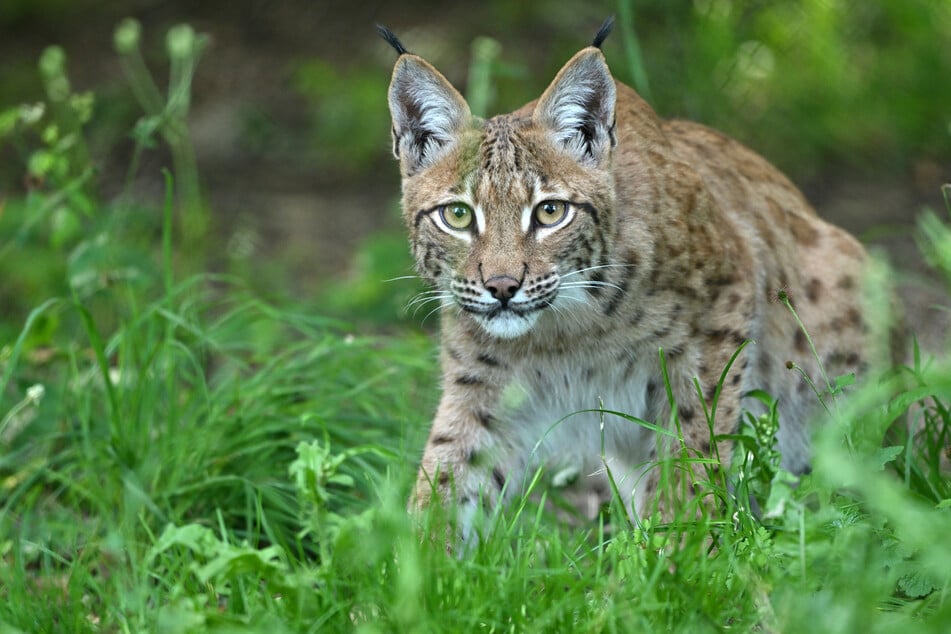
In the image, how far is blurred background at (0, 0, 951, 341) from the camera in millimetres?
7195

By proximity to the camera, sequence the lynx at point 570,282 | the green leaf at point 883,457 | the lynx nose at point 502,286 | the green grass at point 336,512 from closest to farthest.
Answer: the green grass at point 336,512
the green leaf at point 883,457
the lynx nose at point 502,286
the lynx at point 570,282

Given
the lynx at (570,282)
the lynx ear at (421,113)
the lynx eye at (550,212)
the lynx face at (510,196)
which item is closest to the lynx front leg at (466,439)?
the lynx at (570,282)

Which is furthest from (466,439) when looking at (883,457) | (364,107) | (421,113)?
(364,107)

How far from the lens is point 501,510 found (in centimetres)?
360

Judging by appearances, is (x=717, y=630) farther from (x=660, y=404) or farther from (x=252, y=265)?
(x=252, y=265)

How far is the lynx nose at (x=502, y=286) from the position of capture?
389cm

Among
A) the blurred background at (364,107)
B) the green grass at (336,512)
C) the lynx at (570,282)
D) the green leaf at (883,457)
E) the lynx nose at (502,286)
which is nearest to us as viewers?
the green grass at (336,512)

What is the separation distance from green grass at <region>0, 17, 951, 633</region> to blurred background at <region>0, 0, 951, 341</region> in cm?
59

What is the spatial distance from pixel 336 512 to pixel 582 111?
67.3 inches

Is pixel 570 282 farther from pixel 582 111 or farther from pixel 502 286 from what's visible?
pixel 582 111

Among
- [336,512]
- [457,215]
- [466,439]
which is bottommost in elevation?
A: [336,512]

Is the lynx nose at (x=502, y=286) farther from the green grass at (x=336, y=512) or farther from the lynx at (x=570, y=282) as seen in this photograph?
the green grass at (x=336, y=512)

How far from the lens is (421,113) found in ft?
14.3

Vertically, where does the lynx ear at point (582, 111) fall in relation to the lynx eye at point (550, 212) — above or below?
above
